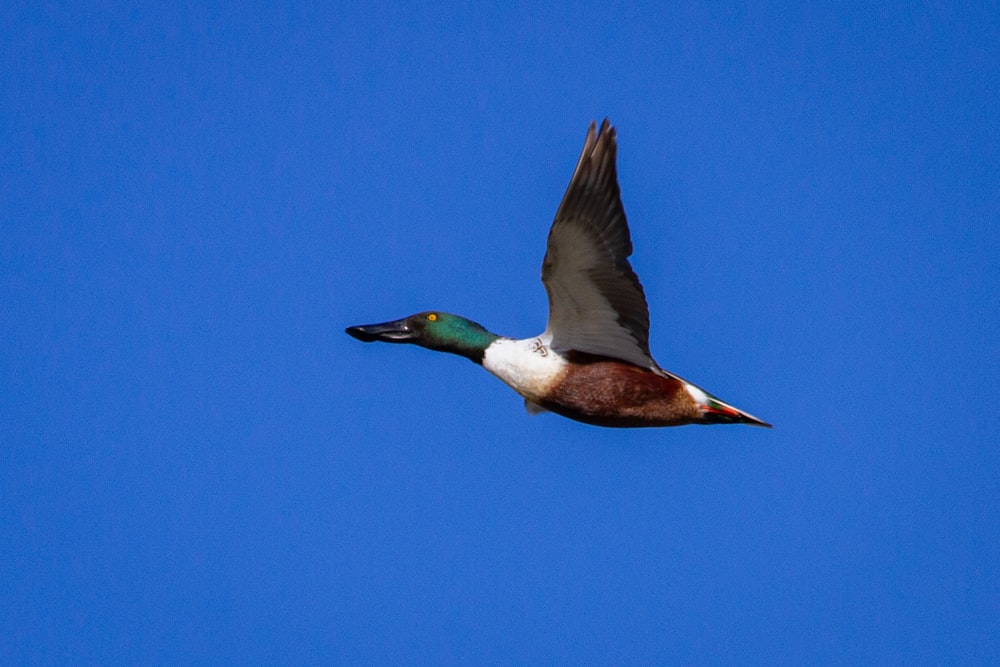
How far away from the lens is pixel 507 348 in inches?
404

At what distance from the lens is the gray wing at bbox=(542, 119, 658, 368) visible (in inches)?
362

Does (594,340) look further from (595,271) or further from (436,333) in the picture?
(436,333)

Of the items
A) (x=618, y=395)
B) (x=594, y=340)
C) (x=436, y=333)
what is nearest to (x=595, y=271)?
(x=594, y=340)

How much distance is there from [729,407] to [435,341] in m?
2.43

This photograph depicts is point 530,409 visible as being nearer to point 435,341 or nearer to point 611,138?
point 435,341

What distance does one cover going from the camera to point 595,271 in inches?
376

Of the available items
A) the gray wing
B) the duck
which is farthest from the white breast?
the gray wing

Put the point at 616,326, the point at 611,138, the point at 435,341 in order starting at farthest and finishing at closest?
the point at 435,341 → the point at 616,326 → the point at 611,138

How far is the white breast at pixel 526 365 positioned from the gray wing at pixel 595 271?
0.12 metres

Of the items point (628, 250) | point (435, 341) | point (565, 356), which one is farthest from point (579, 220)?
point (435, 341)

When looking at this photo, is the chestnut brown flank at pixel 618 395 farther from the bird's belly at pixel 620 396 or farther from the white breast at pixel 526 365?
the white breast at pixel 526 365

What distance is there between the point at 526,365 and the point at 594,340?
1.87ft

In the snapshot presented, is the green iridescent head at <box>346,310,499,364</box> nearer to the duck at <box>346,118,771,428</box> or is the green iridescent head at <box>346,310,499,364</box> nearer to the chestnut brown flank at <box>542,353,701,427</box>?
the duck at <box>346,118,771,428</box>

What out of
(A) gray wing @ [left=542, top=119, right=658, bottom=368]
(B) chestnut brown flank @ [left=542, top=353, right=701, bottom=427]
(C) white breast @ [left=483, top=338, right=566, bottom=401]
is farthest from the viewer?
(C) white breast @ [left=483, top=338, right=566, bottom=401]
